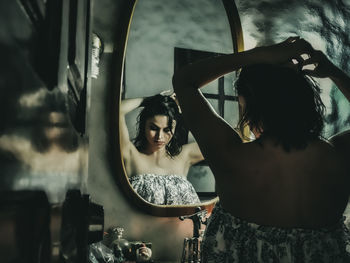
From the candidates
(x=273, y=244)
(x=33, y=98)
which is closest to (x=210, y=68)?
(x=273, y=244)

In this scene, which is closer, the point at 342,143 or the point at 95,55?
the point at 342,143

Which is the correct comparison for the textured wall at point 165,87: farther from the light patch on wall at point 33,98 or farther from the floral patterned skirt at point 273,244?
the light patch on wall at point 33,98

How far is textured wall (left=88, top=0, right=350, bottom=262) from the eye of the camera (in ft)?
4.89

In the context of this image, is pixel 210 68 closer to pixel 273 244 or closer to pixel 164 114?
pixel 273 244

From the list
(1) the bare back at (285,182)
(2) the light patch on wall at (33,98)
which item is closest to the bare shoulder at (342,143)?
(1) the bare back at (285,182)

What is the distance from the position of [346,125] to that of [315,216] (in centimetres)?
118

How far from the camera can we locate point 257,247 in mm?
922

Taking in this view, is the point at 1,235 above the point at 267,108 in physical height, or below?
below

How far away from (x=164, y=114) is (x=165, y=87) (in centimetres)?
11

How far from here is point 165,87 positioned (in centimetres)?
161

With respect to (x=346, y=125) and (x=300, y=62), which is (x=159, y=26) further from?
(x=346, y=125)

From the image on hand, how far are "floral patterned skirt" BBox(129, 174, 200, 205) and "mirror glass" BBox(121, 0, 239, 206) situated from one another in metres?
0.04

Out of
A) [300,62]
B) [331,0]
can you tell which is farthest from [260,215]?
[331,0]

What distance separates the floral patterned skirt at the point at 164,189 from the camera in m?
1.52
